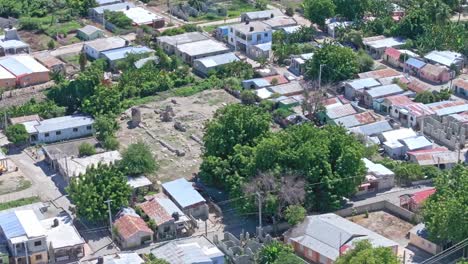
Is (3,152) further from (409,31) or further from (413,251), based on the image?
(409,31)

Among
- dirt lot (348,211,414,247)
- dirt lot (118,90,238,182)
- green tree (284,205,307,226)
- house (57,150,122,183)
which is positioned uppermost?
green tree (284,205,307,226)

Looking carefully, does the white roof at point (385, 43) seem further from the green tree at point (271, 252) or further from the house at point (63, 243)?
the house at point (63, 243)

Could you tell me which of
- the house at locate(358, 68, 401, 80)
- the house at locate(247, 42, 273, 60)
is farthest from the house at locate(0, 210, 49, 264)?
the house at locate(247, 42, 273, 60)

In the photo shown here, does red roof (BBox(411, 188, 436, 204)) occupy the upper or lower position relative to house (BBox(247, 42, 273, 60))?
upper

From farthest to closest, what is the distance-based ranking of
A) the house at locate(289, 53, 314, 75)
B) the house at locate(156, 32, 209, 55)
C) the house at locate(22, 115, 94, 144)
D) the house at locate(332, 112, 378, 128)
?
the house at locate(156, 32, 209, 55) → the house at locate(289, 53, 314, 75) → the house at locate(332, 112, 378, 128) → the house at locate(22, 115, 94, 144)

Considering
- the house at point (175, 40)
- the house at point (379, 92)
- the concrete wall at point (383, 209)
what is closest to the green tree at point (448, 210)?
the concrete wall at point (383, 209)

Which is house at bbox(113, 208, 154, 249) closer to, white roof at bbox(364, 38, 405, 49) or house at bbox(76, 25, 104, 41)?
white roof at bbox(364, 38, 405, 49)

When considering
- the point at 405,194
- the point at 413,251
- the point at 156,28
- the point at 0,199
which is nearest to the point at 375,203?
the point at 405,194
